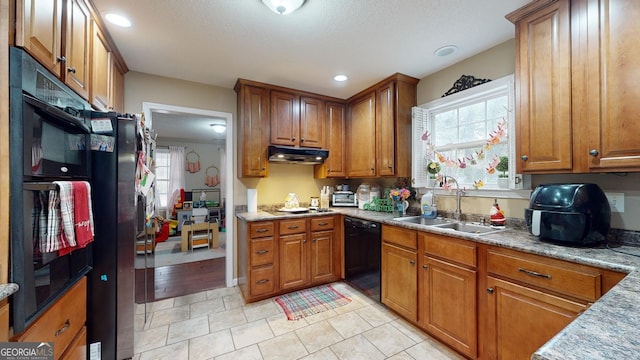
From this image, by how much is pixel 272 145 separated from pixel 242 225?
3.30 feet

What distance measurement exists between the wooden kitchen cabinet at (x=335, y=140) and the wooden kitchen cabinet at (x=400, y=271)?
1.24m

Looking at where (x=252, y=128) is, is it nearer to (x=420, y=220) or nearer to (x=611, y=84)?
(x=420, y=220)

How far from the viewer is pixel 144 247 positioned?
2.27 metres

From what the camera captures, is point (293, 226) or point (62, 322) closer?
point (62, 322)

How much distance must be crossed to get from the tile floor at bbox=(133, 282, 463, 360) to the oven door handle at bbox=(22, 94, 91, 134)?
165 cm

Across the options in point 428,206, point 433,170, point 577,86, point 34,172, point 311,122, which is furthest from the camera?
point 311,122

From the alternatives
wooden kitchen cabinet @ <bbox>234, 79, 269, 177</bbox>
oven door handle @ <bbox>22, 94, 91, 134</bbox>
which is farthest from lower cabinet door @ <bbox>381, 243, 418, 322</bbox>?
oven door handle @ <bbox>22, 94, 91, 134</bbox>

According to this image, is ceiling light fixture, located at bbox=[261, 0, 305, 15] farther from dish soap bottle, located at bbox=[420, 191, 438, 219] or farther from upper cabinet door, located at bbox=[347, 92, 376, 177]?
dish soap bottle, located at bbox=[420, 191, 438, 219]

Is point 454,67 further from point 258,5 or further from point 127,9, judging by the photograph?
point 127,9

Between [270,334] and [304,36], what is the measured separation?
2476 millimetres

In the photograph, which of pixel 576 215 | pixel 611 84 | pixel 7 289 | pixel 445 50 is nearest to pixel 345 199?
pixel 445 50

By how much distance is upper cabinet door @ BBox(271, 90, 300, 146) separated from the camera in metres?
3.02

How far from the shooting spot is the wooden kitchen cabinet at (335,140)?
3.40 meters

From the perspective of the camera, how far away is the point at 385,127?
2.85 metres
